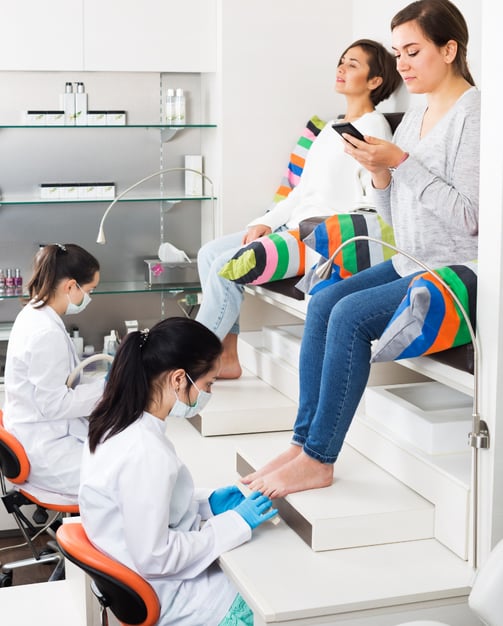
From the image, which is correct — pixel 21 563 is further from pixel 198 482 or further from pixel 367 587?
pixel 367 587

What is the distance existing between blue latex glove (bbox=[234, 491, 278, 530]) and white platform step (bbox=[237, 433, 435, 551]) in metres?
0.08

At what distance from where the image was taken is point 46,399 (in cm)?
274

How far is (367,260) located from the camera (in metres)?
2.52

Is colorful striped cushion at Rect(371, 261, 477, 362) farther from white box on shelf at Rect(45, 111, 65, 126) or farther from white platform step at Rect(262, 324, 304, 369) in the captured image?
white box on shelf at Rect(45, 111, 65, 126)

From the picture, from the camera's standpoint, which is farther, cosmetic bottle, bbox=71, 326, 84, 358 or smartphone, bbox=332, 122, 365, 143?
cosmetic bottle, bbox=71, 326, 84, 358

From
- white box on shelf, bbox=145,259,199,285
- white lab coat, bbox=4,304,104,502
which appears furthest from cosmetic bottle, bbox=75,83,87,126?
white lab coat, bbox=4,304,104,502

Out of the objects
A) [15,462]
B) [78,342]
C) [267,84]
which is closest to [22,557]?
[15,462]

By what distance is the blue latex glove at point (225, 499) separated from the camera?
211 centimetres

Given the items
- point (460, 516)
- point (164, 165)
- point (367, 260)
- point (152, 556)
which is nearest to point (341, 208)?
point (367, 260)

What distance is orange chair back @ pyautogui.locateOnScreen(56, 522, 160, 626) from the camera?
1759mm

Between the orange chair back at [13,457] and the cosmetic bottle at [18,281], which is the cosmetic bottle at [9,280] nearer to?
the cosmetic bottle at [18,281]

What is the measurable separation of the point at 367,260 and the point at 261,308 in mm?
1432

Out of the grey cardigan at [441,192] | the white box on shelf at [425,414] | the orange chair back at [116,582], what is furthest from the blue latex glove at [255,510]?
the grey cardigan at [441,192]

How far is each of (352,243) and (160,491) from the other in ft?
3.42
